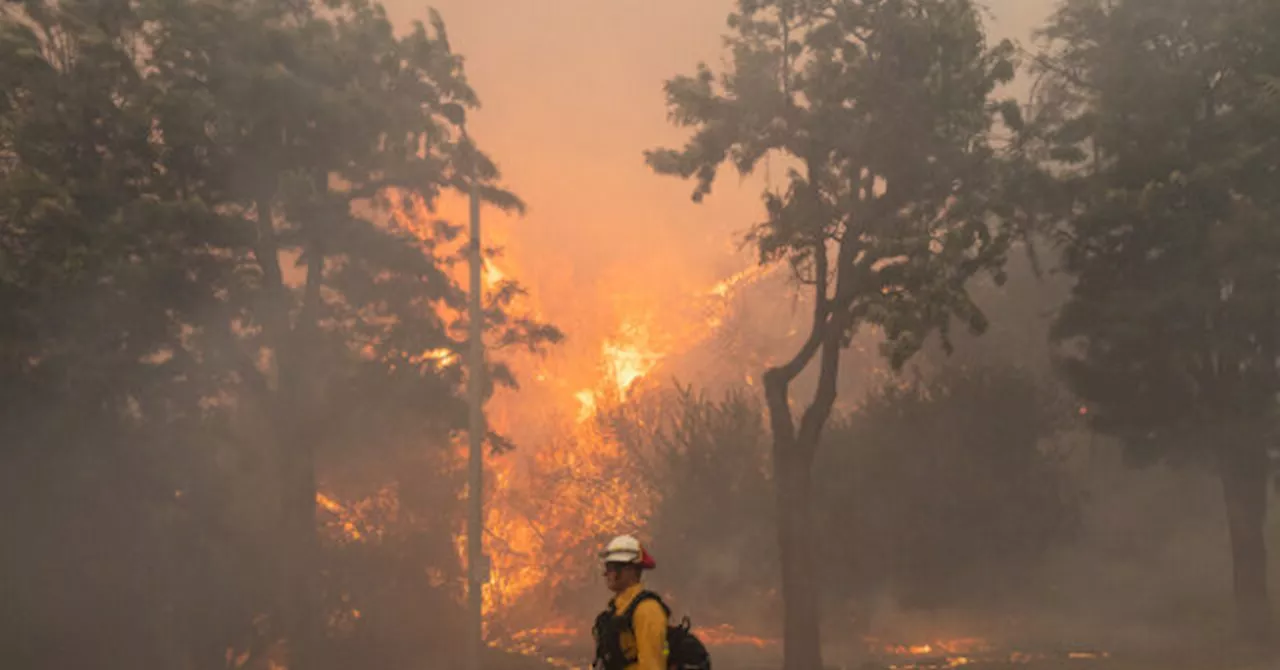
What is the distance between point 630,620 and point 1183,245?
20654 mm

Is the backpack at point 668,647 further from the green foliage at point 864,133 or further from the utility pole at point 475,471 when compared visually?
the green foliage at point 864,133

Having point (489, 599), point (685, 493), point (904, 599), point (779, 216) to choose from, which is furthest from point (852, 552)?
point (489, 599)

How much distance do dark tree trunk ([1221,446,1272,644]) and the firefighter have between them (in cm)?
2152

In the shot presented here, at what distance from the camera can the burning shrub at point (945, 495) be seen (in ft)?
92.4

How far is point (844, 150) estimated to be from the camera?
20500mm

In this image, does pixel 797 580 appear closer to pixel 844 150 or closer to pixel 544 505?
pixel 844 150

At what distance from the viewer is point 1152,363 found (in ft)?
75.5

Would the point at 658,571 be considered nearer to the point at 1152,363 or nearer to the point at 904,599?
the point at 904,599

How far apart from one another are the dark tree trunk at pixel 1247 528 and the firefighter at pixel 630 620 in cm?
2152

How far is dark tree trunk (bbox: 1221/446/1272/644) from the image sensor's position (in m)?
22.7

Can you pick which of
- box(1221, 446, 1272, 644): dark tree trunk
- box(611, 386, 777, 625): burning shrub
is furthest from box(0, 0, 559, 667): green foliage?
box(1221, 446, 1272, 644): dark tree trunk

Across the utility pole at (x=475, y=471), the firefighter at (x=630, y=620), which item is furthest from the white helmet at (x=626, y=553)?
the utility pole at (x=475, y=471)

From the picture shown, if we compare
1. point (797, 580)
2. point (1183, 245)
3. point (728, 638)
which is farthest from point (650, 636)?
point (728, 638)

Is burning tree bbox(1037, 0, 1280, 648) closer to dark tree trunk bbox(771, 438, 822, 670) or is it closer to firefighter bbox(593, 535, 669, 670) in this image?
dark tree trunk bbox(771, 438, 822, 670)
